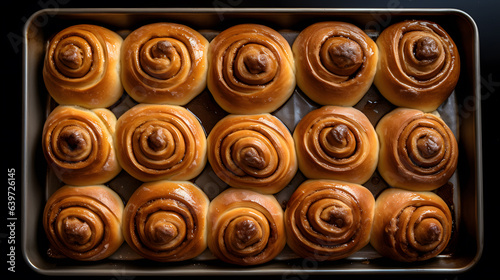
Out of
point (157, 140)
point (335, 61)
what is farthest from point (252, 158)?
point (335, 61)

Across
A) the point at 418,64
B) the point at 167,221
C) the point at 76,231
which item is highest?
the point at 418,64

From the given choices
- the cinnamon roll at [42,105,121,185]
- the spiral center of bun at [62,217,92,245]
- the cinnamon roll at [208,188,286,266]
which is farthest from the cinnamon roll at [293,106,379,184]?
the spiral center of bun at [62,217,92,245]

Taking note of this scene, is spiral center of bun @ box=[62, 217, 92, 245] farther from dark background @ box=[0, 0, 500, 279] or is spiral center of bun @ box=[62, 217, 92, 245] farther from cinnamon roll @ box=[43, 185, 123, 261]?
dark background @ box=[0, 0, 500, 279]

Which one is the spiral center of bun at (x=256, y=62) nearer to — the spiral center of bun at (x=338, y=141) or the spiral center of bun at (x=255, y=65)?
the spiral center of bun at (x=255, y=65)

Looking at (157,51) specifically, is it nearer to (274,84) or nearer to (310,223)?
(274,84)

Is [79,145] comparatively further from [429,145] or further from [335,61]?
[429,145]

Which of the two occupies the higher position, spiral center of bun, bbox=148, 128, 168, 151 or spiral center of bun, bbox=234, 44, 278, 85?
spiral center of bun, bbox=234, 44, 278, 85

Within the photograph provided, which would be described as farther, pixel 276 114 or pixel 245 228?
pixel 276 114
